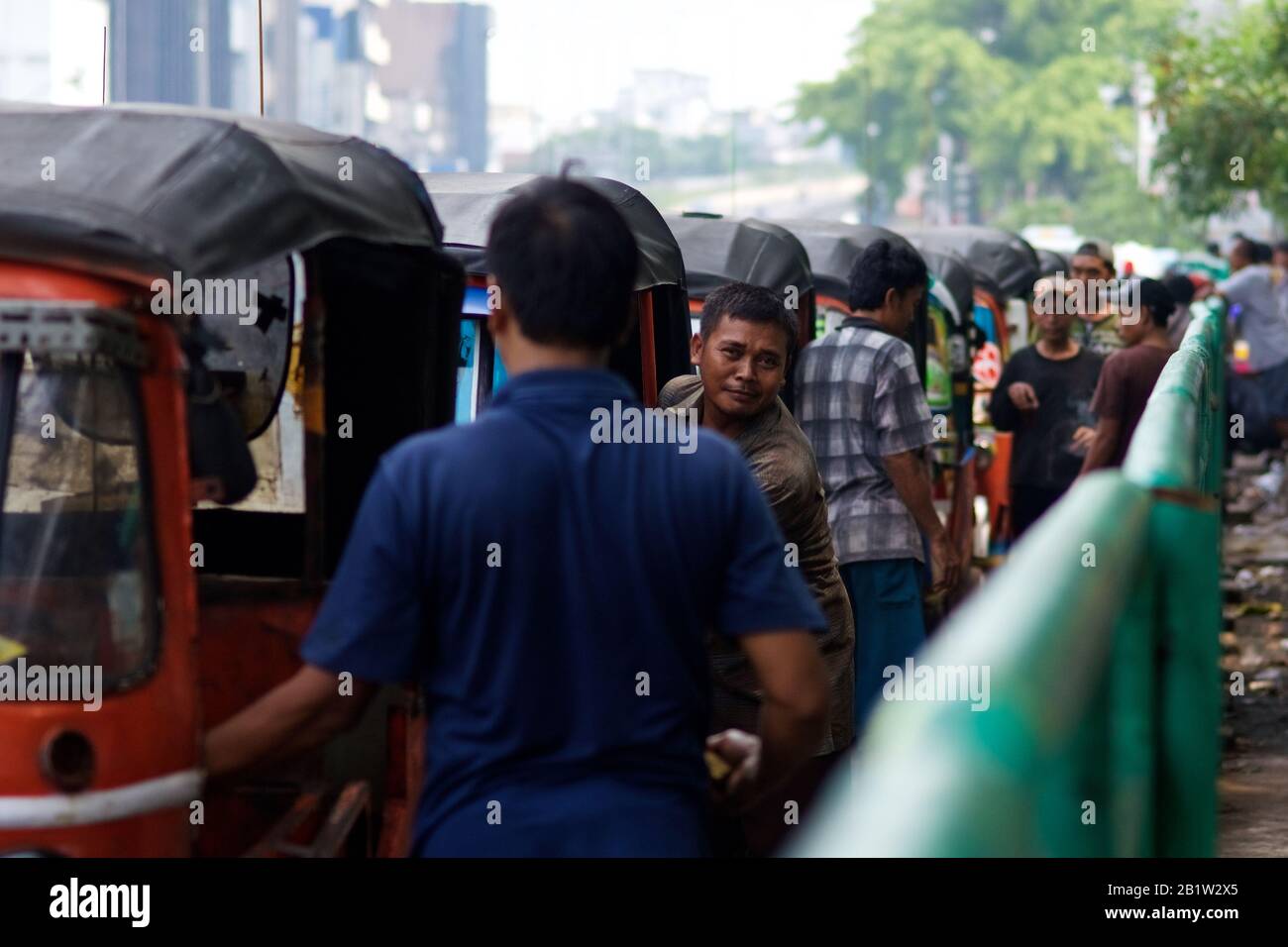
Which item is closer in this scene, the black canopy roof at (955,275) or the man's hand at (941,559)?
the man's hand at (941,559)

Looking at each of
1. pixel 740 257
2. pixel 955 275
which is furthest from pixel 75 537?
pixel 955 275

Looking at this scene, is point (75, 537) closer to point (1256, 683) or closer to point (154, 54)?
point (1256, 683)

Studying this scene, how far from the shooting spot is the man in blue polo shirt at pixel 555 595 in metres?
2.69

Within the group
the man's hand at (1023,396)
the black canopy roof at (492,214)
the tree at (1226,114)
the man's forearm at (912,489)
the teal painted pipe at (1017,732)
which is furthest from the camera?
the tree at (1226,114)

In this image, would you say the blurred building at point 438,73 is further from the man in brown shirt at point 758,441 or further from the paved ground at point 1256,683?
the man in brown shirt at point 758,441

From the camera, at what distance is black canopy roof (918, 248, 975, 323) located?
45.7 feet

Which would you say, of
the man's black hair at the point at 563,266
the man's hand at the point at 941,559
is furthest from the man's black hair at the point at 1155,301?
the man's black hair at the point at 563,266

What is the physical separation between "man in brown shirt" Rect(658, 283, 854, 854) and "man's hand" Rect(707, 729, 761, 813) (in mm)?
1838

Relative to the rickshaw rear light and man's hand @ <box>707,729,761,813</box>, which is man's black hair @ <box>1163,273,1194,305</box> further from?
the rickshaw rear light

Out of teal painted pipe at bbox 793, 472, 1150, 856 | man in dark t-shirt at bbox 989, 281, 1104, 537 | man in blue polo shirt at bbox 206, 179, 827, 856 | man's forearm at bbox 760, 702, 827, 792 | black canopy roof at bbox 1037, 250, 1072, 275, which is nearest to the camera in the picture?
teal painted pipe at bbox 793, 472, 1150, 856

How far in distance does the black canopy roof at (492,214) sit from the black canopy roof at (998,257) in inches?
449

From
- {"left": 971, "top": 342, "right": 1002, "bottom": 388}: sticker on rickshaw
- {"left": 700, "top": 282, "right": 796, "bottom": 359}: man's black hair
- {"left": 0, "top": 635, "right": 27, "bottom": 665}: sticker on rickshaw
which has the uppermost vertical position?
{"left": 700, "top": 282, "right": 796, "bottom": 359}: man's black hair

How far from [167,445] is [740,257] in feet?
17.5

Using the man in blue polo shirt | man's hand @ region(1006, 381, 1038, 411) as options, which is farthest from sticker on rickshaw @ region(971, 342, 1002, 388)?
the man in blue polo shirt
